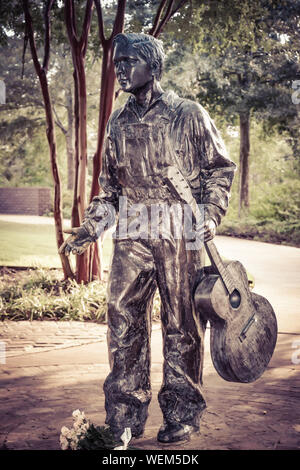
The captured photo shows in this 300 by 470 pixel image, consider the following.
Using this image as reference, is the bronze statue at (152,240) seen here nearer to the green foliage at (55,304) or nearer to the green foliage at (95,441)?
the green foliage at (95,441)

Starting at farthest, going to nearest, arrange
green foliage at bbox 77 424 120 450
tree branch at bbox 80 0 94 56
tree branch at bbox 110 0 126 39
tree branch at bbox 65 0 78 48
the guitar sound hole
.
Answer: tree branch at bbox 80 0 94 56 < tree branch at bbox 65 0 78 48 < tree branch at bbox 110 0 126 39 < the guitar sound hole < green foliage at bbox 77 424 120 450

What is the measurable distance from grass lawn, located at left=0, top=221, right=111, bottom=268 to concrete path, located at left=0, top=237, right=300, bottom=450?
16.0 feet

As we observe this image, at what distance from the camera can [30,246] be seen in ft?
52.0

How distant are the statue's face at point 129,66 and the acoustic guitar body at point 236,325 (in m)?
1.21

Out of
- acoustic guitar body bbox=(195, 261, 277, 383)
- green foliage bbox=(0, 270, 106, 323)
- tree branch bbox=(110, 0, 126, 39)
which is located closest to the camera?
acoustic guitar body bbox=(195, 261, 277, 383)

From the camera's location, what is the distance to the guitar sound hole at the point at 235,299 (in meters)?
3.74

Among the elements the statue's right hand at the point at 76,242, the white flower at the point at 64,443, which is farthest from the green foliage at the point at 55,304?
the white flower at the point at 64,443

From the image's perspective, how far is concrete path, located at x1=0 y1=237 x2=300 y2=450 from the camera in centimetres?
380

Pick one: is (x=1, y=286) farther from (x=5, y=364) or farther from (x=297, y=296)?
(x=297, y=296)

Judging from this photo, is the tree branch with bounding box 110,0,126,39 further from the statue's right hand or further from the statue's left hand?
the statue's left hand

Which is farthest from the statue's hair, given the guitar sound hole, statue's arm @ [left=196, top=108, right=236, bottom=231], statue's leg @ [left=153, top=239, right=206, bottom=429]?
the guitar sound hole
